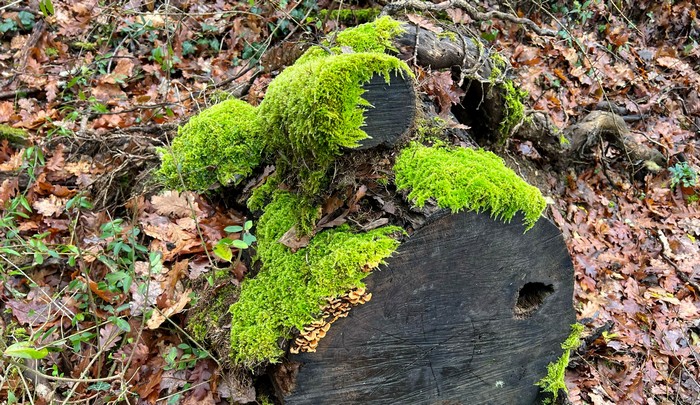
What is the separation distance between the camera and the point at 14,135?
14.2ft

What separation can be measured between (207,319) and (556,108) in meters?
4.92

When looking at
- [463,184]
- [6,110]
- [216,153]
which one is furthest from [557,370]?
[6,110]

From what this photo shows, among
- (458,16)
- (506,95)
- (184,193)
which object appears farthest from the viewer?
(458,16)

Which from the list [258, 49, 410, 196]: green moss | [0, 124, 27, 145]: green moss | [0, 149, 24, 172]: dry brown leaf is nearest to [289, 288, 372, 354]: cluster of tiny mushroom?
[258, 49, 410, 196]: green moss

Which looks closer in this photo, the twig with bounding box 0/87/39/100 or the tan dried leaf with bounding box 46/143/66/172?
the tan dried leaf with bounding box 46/143/66/172

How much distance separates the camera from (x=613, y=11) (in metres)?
7.34

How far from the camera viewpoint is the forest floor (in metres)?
2.93

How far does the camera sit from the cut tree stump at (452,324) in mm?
2412

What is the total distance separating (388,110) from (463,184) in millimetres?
551

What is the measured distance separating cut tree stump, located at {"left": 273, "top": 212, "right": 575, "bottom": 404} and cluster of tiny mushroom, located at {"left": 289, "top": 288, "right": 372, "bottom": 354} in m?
0.05

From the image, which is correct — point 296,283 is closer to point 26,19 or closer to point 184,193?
point 184,193

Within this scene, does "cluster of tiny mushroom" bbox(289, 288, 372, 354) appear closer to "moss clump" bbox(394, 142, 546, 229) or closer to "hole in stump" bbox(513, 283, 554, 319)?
"moss clump" bbox(394, 142, 546, 229)

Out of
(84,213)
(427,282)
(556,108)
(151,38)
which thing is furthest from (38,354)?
(556,108)

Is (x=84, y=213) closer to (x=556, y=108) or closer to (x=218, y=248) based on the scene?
(x=218, y=248)
